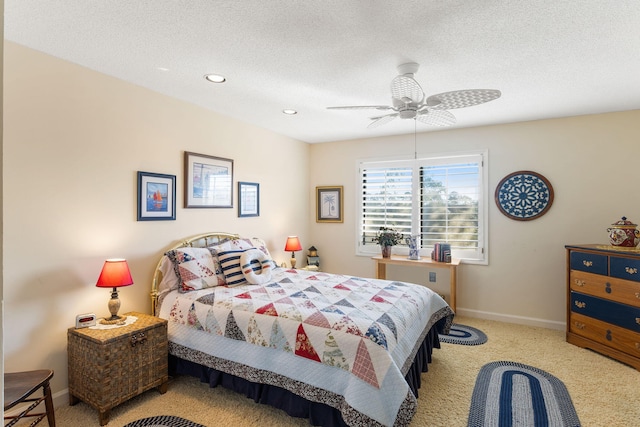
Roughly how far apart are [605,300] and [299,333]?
304 cm

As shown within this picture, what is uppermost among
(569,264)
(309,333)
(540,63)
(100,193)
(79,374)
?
(540,63)

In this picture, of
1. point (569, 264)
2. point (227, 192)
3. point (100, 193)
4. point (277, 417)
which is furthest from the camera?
point (227, 192)

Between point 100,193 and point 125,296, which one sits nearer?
point 100,193

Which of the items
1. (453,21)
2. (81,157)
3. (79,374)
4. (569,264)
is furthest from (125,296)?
(569,264)

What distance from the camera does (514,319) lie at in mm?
4188

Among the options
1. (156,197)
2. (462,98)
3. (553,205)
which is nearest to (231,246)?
(156,197)

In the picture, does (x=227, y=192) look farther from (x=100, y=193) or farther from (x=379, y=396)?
(x=379, y=396)

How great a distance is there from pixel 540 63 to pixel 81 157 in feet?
11.9

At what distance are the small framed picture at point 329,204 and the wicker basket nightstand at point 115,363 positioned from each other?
3244 millimetres

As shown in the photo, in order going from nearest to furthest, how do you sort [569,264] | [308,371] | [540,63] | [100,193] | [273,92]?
1. [308,371]
2. [540,63]
3. [100,193]
4. [273,92]
5. [569,264]

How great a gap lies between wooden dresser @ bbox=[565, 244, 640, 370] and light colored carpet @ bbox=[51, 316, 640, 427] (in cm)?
14

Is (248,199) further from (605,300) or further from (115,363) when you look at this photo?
(605,300)

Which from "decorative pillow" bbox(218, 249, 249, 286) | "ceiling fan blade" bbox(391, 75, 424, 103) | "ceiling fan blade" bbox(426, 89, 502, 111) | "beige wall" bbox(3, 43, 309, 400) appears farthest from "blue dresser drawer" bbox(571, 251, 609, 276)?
"beige wall" bbox(3, 43, 309, 400)

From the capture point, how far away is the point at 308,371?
7.18ft
